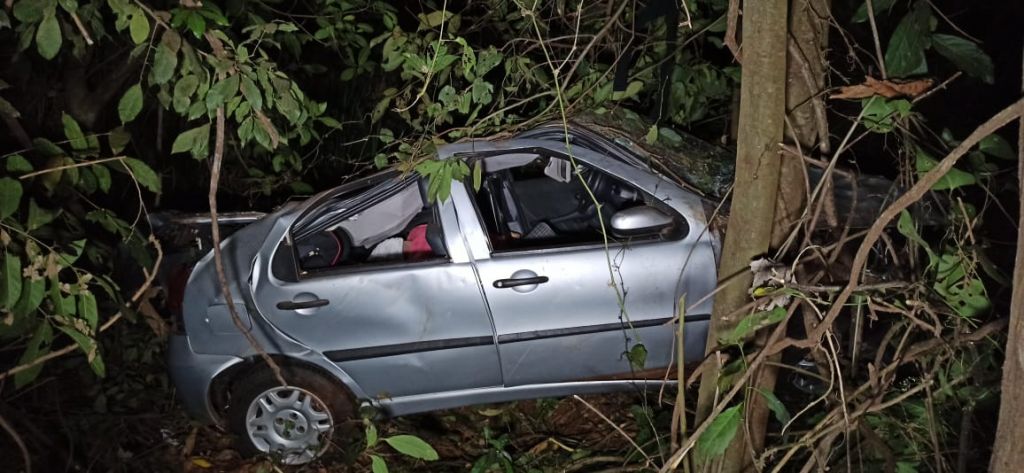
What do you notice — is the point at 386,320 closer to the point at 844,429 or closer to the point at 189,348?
the point at 189,348

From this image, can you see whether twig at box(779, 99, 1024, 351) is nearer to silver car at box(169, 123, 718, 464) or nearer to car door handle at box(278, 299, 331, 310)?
silver car at box(169, 123, 718, 464)

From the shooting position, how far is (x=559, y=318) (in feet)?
13.1

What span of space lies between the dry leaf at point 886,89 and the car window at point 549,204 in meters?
1.73

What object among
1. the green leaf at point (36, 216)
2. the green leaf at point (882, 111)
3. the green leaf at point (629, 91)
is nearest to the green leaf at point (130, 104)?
the green leaf at point (36, 216)

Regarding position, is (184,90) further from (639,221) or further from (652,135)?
(652,135)

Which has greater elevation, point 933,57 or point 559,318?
point 933,57

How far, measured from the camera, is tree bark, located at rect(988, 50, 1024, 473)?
167 cm

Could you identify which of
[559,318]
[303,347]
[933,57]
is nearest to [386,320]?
[303,347]

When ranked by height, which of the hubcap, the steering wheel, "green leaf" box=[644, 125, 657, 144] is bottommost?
the hubcap

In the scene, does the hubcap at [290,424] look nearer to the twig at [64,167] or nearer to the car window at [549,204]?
the car window at [549,204]

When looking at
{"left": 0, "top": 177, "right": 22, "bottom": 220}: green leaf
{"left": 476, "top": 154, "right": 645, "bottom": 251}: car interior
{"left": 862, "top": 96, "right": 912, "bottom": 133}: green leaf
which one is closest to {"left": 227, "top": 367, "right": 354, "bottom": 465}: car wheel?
{"left": 476, "top": 154, "right": 645, "bottom": 251}: car interior

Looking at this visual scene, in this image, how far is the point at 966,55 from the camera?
7.46 feet

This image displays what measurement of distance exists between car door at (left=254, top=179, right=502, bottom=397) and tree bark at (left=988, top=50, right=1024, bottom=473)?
2460 millimetres

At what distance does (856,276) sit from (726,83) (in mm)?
2781
